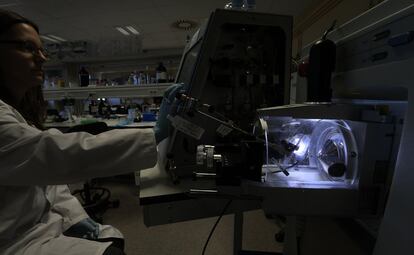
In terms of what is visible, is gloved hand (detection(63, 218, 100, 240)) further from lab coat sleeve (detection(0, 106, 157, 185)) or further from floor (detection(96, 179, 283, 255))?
floor (detection(96, 179, 283, 255))

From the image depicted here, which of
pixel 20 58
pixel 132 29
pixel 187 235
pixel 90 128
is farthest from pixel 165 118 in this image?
pixel 132 29

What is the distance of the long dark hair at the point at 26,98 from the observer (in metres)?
0.88

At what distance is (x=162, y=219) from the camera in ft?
2.77

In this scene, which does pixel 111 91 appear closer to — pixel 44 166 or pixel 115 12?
pixel 115 12

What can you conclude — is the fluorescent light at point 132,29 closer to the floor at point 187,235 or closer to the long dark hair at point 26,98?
the floor at point 187,235

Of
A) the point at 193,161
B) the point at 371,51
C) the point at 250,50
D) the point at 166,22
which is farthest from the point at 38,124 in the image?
the point at 166,22

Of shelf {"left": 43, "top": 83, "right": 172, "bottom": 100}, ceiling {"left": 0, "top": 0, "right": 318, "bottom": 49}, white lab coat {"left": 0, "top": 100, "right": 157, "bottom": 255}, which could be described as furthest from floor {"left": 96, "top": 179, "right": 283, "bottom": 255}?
ceiling {"left": 0, "top": 0, "right": 318, "bottom": 49}

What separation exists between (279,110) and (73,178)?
26.6 inches

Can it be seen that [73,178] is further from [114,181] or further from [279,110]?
[114,181]

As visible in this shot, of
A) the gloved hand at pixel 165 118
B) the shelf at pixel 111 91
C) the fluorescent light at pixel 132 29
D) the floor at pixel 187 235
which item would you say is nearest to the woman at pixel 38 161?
the gloved hand at pixel 165 118

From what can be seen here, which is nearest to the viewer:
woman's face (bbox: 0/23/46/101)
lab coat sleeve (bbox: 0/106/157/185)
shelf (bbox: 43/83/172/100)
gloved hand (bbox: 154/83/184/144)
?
lab coat sleeve (bbox: 0/106/157/185)

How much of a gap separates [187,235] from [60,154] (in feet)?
5.22

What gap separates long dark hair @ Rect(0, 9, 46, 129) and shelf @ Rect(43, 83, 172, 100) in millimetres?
1785

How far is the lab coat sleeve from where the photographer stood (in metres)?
0.69
